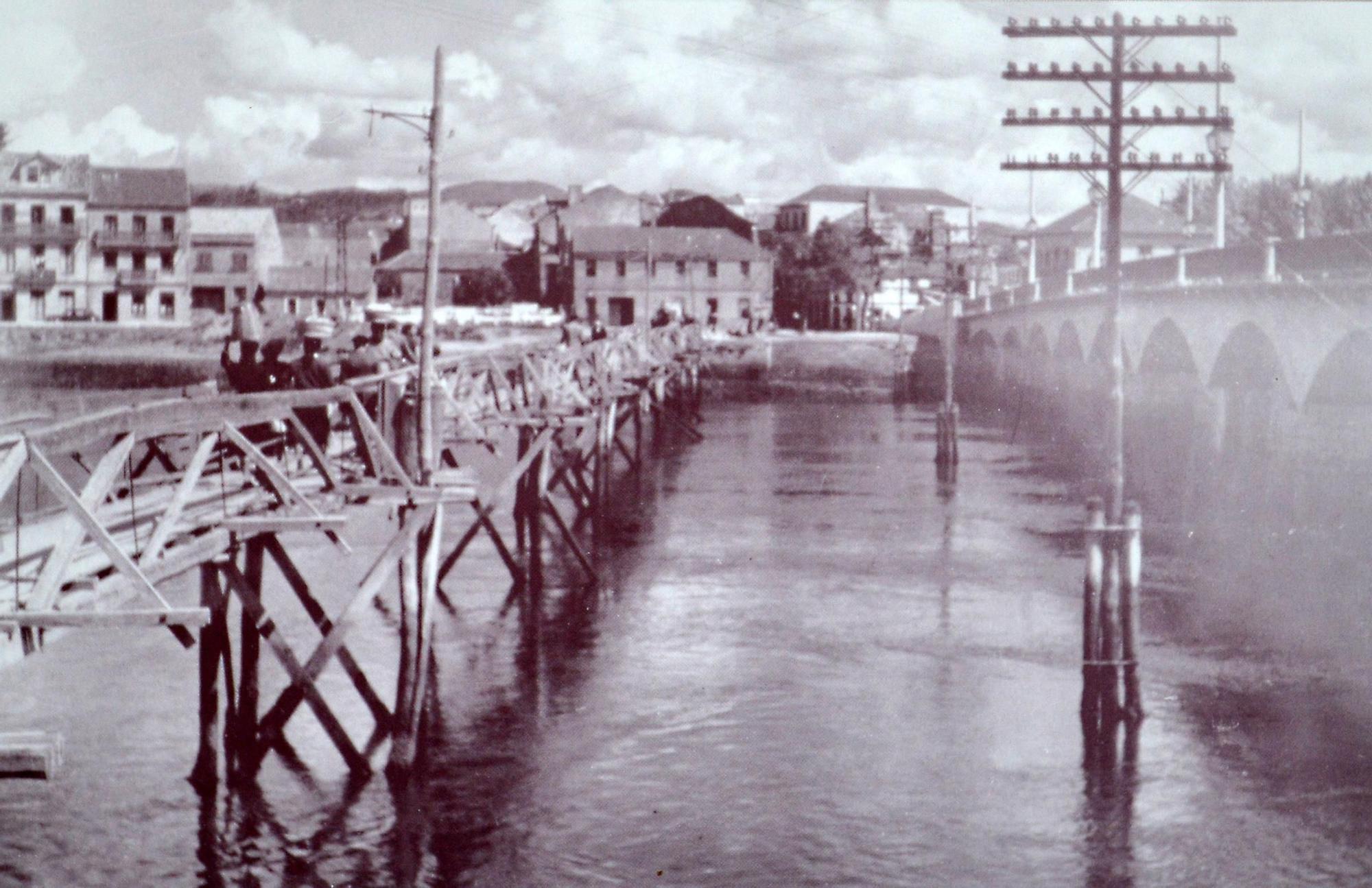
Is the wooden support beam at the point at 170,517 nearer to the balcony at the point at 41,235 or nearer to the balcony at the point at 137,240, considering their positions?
the balcony at the point at 41,235

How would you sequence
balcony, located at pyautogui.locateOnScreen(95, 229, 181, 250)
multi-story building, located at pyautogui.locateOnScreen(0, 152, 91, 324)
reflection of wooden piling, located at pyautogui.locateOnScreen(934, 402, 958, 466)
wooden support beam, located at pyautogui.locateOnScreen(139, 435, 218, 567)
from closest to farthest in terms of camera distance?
1. wooden support beam, located at pyautogui.locateOnScreen(139, 435, 218, 567)
2. multi-story building, located at pyautogui.locateOnScreen(0, 152, 91, 324)
3. balcony, located at pyautogui.locateOnScreen(95, 229, 181, 250)
4. reflection of wooden piling, located at pyautogui.locateOnScreen(934, 402, 958, 466)

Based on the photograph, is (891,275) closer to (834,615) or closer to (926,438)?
Answer: (926,438)

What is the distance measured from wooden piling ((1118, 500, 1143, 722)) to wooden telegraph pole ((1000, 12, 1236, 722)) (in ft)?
0.04

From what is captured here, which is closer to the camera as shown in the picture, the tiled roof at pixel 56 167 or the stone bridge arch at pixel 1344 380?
the tiled roof at pixel 56 167

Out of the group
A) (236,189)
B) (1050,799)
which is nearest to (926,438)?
(236,189)

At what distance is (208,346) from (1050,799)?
164ft

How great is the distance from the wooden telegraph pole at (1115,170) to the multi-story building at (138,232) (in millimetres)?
23675

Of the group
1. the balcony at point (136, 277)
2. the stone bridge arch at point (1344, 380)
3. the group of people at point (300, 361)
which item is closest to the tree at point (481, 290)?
the balcony at point (136, 277)

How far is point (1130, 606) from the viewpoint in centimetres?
2100

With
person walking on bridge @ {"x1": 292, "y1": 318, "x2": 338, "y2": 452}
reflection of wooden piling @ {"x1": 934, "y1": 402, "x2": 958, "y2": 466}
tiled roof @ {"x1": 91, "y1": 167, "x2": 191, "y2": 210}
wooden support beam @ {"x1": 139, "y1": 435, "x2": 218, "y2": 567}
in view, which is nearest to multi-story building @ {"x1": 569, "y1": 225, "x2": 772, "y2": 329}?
reflection of wooden piling @ {"x1": 934, "y1": 402, "x2": 958, "y2": 466}

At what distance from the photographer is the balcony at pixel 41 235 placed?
118 feet

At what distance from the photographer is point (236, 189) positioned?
58.7 metres

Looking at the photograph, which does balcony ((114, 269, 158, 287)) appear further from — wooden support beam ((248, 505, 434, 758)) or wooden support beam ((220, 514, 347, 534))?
wooden support beam ((220, 514, 347, 534))

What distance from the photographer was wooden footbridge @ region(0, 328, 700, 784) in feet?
37.9
